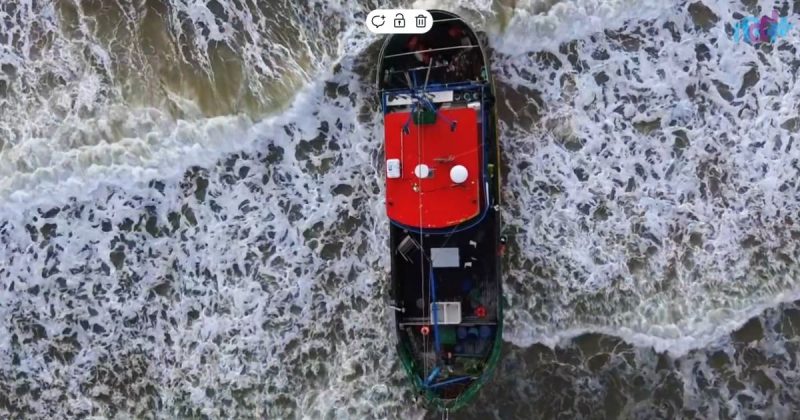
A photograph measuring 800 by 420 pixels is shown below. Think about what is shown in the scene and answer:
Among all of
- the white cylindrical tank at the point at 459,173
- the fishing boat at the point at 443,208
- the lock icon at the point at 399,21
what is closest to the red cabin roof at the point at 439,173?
the fishing boat at the point at 443,208

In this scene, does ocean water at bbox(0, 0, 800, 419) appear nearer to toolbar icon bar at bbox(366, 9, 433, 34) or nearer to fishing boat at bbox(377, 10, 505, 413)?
toolbar icon bar at bbox(366, 9, 433, 34)

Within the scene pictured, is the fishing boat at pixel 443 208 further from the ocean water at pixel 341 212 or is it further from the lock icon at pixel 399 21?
the ocean water at pixel 341 212

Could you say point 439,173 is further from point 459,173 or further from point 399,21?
point 399,21

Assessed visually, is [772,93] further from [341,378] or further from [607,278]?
[341,378]

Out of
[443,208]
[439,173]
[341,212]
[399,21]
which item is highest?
[399,21]

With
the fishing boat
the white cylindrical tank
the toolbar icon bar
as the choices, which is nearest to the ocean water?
the toolbar icon bar

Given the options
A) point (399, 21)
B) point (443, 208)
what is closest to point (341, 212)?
point (443, 208)

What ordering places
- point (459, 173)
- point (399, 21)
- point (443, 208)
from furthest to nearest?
point (399, 21)
point (443, 208)
point (459, 173)
